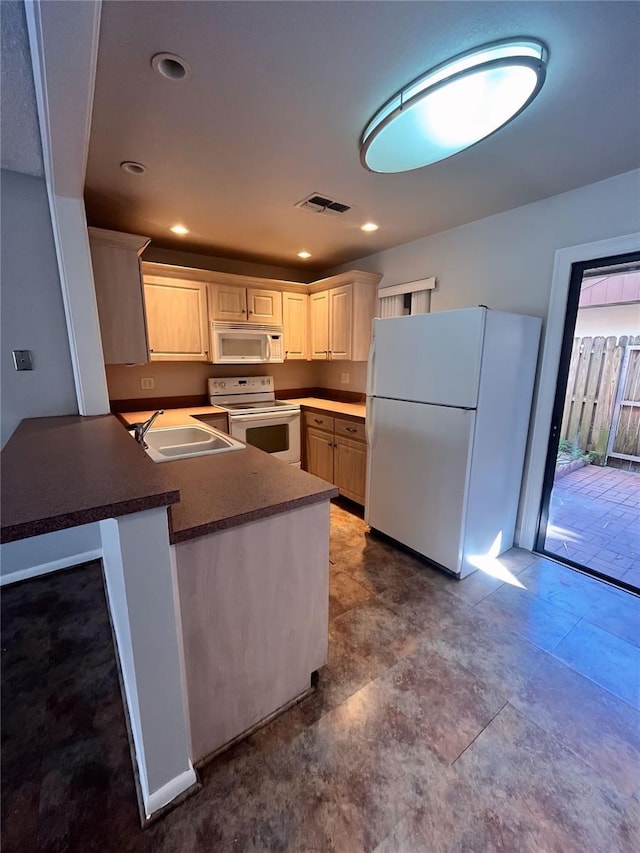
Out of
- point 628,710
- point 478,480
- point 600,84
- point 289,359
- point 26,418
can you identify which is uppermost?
point 600,84

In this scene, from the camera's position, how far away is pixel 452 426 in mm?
2154

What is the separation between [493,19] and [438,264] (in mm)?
1984

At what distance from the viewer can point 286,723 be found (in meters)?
1.39

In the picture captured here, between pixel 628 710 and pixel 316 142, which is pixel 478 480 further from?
pixel 316 142

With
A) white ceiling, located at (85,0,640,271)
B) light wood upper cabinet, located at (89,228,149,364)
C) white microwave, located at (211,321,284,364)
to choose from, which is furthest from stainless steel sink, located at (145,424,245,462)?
white ceiling, located at (85,0,640,271)

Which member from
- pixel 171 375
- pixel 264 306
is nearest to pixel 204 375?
pixel 171 375

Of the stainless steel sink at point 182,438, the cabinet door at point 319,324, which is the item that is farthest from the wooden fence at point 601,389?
the stainless steel sink at point 182,438

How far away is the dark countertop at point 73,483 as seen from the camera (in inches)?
29.7

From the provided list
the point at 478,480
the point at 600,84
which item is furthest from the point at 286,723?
the point at 600,84

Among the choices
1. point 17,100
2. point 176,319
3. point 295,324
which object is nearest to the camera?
point 17,100

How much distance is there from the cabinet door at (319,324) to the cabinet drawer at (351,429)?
94 centimetres

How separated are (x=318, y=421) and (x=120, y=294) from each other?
1.99m

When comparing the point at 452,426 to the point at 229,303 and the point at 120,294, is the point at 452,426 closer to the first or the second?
the point at 229,303

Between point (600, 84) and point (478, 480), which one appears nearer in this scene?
point (600, 84)
